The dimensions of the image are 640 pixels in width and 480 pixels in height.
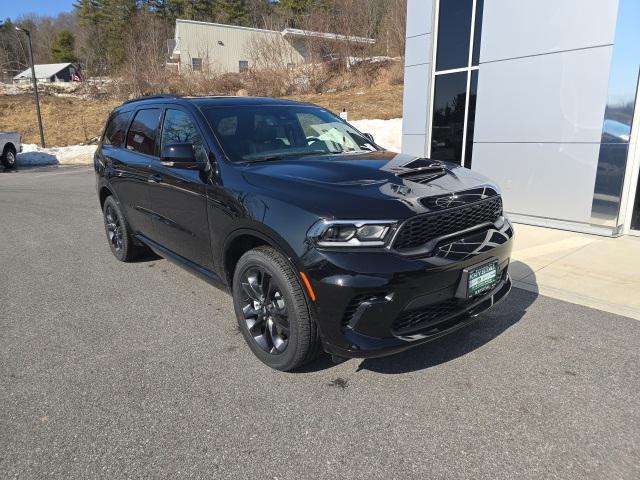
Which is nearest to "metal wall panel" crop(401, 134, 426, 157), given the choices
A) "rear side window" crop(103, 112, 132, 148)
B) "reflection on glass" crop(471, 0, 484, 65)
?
"reflection on glass" crop(471, 0, 484, 65)

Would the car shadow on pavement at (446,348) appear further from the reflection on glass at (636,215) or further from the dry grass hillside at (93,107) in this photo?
the dry grass hillside at (93,107)

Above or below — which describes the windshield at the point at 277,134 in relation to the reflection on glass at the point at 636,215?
above

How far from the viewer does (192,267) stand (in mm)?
3973

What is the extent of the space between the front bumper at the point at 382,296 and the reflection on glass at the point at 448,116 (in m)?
6.30

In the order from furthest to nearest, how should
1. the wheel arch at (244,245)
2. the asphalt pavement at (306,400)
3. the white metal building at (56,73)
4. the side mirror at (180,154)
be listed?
1. the white metal building at (56,73)
2. the side mirror at (180,154)
3. the wheel arch at (244,245)
4. the asphalt pavement at (306,400)

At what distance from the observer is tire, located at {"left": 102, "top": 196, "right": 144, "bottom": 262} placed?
530 cm

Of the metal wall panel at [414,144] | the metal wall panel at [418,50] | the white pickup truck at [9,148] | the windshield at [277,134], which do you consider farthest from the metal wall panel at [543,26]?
the white pickup truck at [9,148]

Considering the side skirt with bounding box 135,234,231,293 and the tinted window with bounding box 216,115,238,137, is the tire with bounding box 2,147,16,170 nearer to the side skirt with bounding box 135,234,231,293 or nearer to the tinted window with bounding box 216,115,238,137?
the side skirt with bounding box 135,234,231,293

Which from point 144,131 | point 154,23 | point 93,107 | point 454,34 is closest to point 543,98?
point 454,34

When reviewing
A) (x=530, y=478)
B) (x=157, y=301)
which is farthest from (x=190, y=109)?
(x=530, y=478)

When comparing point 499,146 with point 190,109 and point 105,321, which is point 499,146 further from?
point 105,321

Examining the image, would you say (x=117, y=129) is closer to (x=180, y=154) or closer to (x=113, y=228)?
(x=113, y=228)

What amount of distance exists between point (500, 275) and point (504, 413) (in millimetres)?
962

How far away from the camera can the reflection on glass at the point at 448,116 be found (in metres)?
8.40
